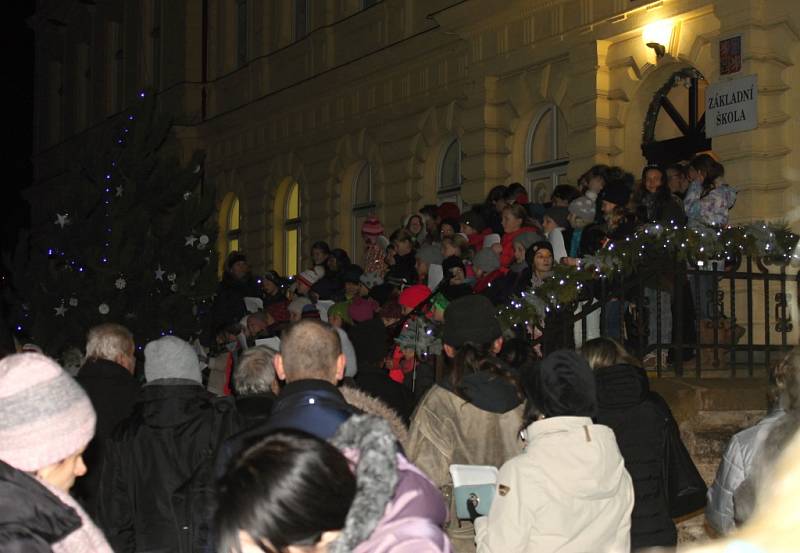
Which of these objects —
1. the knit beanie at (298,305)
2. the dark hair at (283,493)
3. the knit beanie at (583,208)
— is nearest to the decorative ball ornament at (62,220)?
the knit beanie at (298,305)

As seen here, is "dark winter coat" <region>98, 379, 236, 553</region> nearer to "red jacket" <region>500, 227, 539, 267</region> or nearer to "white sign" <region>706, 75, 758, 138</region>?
"red jacket" <region>500, 227, 539, 267</region>

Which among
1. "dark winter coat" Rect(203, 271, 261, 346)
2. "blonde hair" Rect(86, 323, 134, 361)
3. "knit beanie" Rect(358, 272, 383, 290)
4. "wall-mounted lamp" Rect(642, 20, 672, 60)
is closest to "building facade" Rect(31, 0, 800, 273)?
"wall-mounted lamp" Rect(642, 20, 672, 60)

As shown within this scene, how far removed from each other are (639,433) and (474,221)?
26.3 ft

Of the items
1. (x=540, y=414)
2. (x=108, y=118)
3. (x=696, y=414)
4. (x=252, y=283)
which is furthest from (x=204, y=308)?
(x=108, y=118)

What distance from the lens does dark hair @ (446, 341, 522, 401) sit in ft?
18.1

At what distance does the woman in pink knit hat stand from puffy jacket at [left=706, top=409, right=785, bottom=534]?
2546 millimetres

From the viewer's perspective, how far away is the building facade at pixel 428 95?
44.6 ft

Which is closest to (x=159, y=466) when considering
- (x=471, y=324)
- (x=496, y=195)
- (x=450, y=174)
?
(x=471, y=324)

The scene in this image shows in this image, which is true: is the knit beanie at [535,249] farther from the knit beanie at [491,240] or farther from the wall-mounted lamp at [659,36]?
the wall-mounted lamp at [659,36]

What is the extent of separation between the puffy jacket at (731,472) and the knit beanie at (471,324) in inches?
48.2

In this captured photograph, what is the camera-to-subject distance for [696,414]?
8.85m

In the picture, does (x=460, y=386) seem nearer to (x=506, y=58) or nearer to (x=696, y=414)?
(x=696, y=414)

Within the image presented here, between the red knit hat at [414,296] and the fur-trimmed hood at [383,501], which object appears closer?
the fur-trimmed hood at [383,501]

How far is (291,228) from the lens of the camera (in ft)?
83.4
